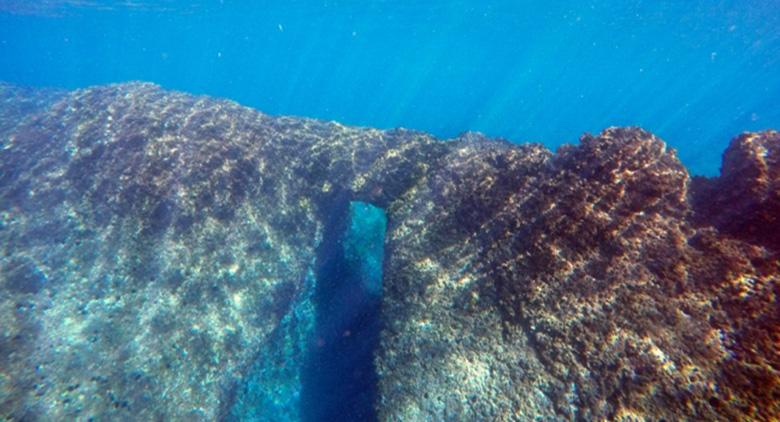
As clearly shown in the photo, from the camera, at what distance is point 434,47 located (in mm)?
71250

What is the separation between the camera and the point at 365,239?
20.6 feet

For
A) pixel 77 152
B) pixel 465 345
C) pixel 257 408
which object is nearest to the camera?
pixel 465 345

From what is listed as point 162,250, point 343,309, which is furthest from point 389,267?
point 162,250

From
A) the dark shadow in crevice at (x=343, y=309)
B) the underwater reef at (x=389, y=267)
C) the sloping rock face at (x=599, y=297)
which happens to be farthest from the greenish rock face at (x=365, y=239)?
the sloping rock face at (x=599, y=297)

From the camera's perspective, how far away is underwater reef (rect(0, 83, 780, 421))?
3025mm

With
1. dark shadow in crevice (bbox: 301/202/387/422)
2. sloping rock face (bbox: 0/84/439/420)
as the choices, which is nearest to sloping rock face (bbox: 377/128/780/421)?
dark shadow in crevice (bbox: 301/202/387/422)

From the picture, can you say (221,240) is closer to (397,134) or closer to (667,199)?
(397,134)

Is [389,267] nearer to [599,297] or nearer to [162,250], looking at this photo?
[599,297]

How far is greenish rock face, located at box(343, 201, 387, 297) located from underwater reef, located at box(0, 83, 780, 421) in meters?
0.29

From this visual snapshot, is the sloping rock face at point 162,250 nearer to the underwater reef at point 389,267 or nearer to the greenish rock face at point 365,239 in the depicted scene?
the underwater reef at point 389,267

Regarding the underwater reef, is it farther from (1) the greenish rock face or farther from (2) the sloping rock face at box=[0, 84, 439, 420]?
(1) the greenish rock face

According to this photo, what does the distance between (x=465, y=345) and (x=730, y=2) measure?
37.0 metres

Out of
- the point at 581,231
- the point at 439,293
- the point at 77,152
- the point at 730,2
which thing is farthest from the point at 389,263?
the point at 730,2

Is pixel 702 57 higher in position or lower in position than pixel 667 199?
higher
